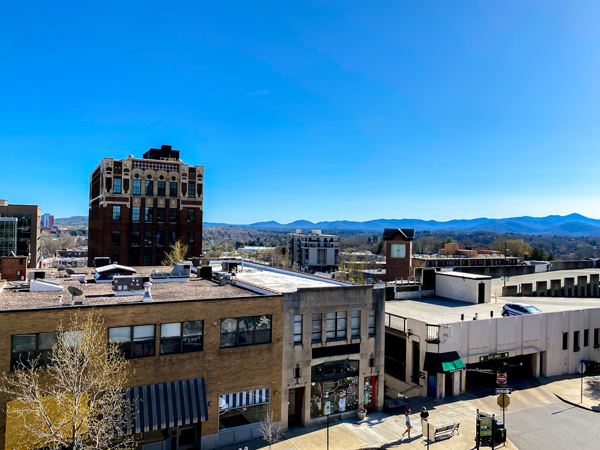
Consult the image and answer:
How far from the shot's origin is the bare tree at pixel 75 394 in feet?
65.2

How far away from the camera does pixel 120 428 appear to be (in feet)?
71.9

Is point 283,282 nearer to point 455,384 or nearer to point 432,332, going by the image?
point 432,332

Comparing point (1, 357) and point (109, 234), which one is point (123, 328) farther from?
point (109, 234)

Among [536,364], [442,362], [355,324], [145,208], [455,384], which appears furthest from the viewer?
[145,208]

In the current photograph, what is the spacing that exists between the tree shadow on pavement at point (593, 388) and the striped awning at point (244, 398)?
94.3ft

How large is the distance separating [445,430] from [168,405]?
1808 centimetres

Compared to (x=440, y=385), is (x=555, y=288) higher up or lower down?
higher up

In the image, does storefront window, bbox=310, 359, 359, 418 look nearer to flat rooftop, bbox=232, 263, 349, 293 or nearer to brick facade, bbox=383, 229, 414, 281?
flat rooftop, bbox=232, 263, 349, 293

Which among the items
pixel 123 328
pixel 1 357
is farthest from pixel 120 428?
pixel 1 357

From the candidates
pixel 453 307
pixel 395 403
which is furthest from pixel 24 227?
pixel 395 403

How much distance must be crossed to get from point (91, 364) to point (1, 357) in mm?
4199

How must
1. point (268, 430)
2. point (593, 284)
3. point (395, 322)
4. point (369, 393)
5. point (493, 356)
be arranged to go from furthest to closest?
1. point (593, 284)
2. point (395, 322)
3. point (493, 356)
4. point (369, 393)
5. point (268, 430)

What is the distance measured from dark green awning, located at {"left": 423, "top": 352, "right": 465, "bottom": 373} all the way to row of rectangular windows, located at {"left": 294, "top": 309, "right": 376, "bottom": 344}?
6.23m

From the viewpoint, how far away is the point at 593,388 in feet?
123
